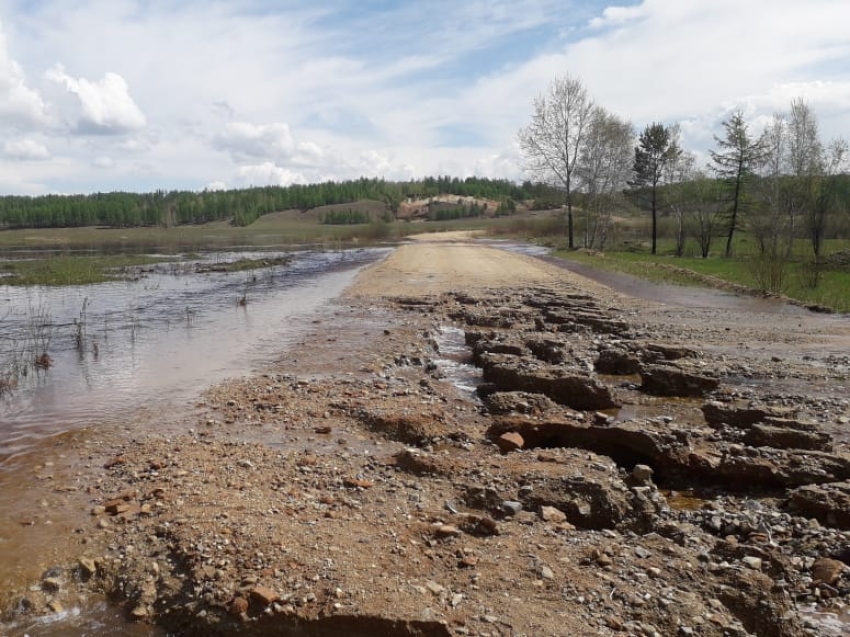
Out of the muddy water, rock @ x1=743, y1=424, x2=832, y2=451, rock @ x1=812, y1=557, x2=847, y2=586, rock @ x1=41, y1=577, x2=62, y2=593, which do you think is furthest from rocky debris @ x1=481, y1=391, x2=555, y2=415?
rock @ x1=41, y1=577, x2=62, y2=593

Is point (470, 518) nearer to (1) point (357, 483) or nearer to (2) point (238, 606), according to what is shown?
(1) point (357, 483)

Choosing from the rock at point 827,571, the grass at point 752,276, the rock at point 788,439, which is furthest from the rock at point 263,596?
the grass at point 752,276

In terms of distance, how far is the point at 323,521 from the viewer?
16.2 ft

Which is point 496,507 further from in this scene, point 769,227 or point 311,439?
point 769,227

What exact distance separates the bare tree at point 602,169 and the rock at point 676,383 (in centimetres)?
3755

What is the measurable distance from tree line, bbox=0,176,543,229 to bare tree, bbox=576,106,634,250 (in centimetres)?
6952

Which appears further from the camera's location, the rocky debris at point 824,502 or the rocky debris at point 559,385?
the rocky debris at point 559,385

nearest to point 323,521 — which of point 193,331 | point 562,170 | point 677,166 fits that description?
point 193,331

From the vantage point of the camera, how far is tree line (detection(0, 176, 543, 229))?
138 metres

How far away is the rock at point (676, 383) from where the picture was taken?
9.35m

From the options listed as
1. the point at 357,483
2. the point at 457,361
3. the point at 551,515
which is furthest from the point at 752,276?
the point at 357,483

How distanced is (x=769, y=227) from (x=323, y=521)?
38920mm

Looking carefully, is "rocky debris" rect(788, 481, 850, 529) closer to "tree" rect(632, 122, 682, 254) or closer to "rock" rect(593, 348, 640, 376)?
"rock" rect(593, 348, 640, 376)

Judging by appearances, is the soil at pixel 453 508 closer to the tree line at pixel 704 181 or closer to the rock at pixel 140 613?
the rock at pixel 140 613
